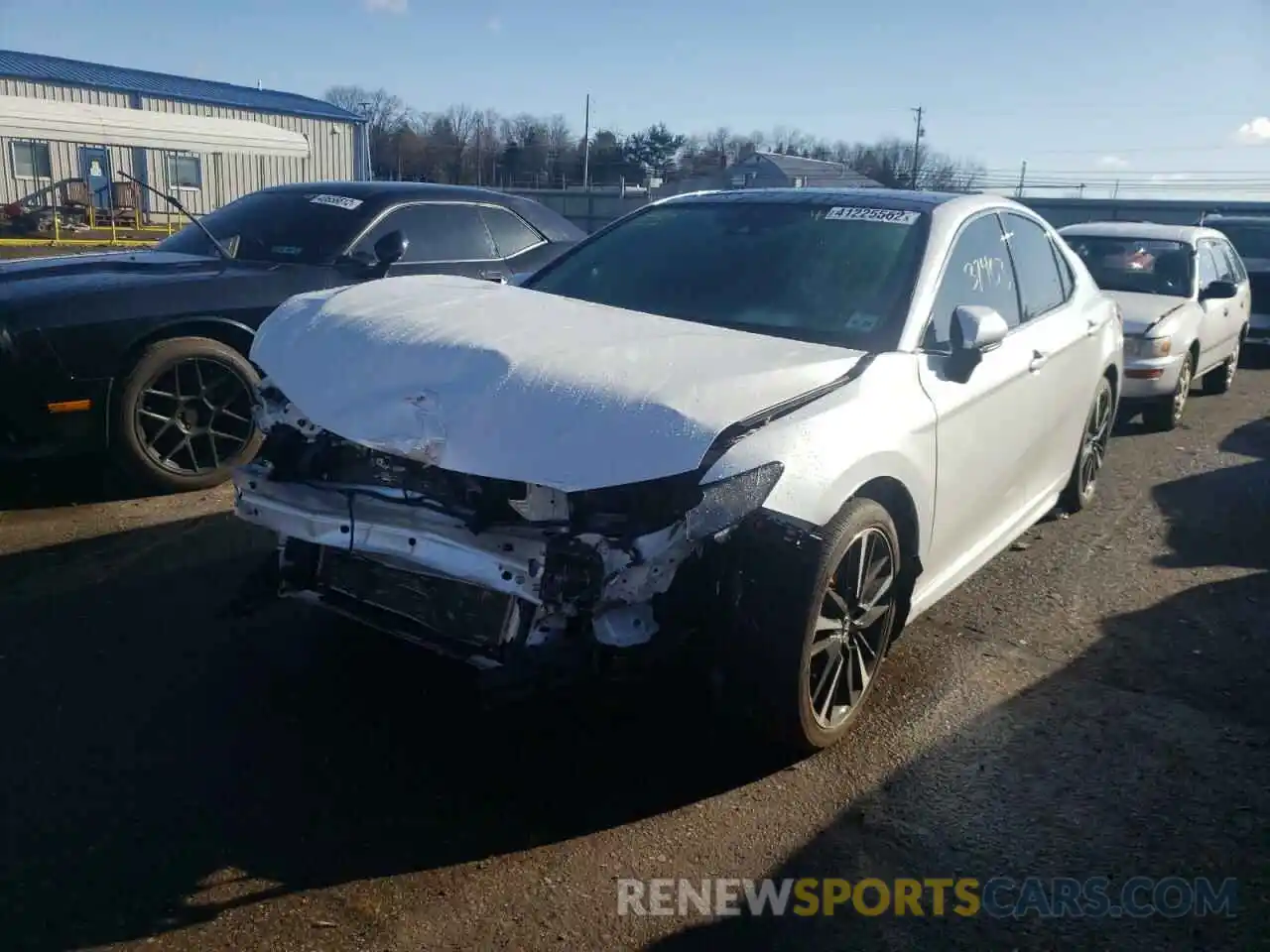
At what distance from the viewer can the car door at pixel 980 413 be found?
3.57 m

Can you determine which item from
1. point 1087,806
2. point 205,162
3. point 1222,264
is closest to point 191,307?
point 1087,806

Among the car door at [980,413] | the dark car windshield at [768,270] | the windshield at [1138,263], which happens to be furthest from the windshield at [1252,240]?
the dark car windshield at [768,270]

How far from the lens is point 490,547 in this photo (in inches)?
109

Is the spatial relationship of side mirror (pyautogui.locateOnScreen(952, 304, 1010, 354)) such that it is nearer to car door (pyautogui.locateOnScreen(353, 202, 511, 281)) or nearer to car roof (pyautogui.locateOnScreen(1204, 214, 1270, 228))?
car door (pyautogui.locateOnScreen(353, 202, 511, 281))

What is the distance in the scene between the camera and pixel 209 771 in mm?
2969

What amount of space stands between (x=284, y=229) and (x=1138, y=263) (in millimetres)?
7223

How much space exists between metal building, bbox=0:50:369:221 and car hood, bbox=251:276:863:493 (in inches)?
738

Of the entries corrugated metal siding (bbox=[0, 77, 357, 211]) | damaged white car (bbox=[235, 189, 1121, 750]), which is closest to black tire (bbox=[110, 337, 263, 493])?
damaged white car (bbox=[235, 189, 1121, 750])

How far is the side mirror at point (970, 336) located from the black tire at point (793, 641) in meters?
0.69

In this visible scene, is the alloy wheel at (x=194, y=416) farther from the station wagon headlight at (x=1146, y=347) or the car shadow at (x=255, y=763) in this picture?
the station wagon headlight at (x=1146, y=347)

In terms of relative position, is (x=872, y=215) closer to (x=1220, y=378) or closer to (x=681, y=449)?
(x=681, y=449)

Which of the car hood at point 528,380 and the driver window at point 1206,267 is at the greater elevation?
the driver window at point 1206,267

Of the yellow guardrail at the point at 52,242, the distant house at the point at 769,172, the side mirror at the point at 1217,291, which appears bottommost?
the yellow guardrail at the point at 52,242

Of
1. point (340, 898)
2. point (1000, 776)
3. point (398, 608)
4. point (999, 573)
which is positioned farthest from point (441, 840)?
point (999, 573)
